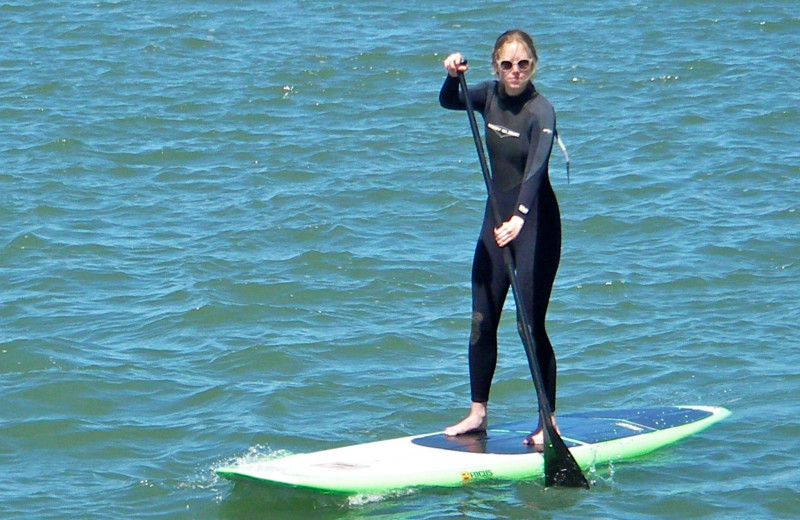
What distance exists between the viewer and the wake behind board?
5.25 meters

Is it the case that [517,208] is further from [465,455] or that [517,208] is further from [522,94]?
[465,455]

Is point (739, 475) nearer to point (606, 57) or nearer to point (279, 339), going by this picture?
point (279, 339)

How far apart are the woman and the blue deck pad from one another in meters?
0.16

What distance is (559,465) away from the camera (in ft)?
18.0

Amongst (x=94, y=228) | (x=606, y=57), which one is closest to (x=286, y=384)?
(x=94, y=228)

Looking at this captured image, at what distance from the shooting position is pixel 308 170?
10.7m

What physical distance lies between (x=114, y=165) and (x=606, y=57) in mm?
5478

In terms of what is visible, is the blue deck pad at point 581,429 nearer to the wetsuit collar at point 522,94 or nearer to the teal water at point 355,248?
the teal water at point 355,248

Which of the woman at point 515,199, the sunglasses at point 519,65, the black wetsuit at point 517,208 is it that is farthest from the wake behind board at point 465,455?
the sunglasses at point 519,65

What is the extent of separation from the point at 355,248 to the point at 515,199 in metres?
3.57

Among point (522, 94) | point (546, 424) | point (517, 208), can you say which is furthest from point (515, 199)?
point (546, 424)

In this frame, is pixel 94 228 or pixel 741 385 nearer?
pixel 741 385

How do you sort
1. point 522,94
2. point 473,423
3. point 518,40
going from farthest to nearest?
point 473,423 < point 522,94 < point 518,40

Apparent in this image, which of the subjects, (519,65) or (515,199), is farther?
(515,199)
